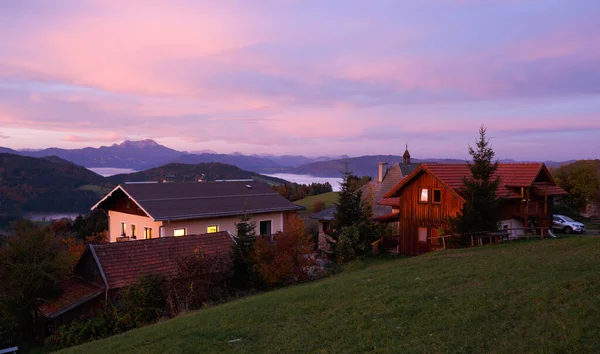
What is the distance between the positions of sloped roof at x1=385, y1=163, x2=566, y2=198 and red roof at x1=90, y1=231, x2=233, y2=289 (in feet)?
43.2

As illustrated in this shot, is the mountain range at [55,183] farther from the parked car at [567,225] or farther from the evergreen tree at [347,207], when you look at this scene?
the parked car at [567,225]

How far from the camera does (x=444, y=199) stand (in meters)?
25.2

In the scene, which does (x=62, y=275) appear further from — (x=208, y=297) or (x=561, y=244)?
(x=561, y=244)

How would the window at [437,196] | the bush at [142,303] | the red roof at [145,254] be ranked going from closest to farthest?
the bush at [142,303] < the red roof at [145,254] < the window at [437,196]

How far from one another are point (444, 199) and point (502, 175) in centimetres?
583

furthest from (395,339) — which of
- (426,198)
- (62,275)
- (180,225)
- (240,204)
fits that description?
(240,204)

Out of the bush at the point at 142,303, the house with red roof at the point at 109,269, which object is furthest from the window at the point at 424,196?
the bush at the point at 142,303

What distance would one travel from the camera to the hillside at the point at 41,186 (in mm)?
63875

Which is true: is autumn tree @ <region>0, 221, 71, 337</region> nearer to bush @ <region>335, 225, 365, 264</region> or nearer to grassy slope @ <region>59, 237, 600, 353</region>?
grassy slope @ <region>59, 237, 600, 353</region>

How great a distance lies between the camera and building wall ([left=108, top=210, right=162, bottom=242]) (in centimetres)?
2948

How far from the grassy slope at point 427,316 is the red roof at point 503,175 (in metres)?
11.5

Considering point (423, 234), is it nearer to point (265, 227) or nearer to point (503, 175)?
point (503, 175)

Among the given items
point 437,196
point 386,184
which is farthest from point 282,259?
point 386,184

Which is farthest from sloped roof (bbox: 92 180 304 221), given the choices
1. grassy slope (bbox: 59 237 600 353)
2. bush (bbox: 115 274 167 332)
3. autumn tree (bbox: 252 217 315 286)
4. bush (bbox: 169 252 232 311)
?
grassy slope (bbox: 59 237 600 353)
